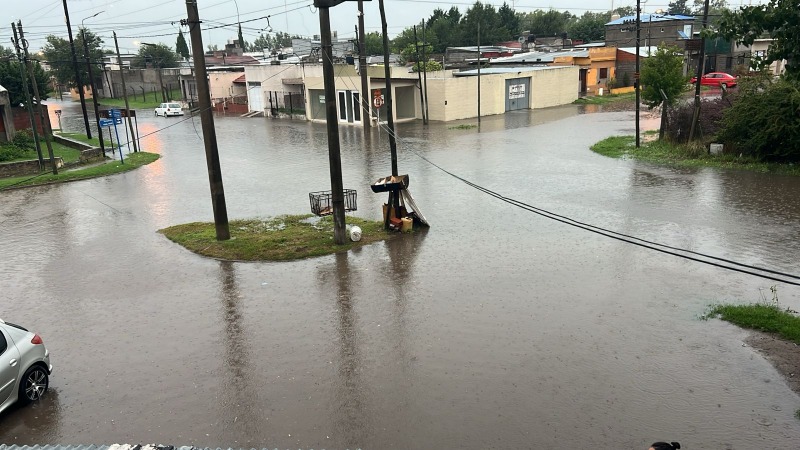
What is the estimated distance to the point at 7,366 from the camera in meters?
7.51

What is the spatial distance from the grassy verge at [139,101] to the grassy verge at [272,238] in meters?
55.5

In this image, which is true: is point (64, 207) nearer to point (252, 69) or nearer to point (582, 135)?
point (582, 135)

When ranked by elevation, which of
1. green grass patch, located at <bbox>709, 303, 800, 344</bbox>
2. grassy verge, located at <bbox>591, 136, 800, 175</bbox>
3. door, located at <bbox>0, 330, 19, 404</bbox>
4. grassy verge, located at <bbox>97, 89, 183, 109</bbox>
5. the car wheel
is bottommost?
green grass patch, located at <bbox>709, 303, 800, 344</bbox>

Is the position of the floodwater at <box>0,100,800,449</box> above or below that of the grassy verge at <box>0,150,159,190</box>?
below

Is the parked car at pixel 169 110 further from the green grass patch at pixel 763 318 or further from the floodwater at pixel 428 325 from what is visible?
the green grass patch at pixel 763 318

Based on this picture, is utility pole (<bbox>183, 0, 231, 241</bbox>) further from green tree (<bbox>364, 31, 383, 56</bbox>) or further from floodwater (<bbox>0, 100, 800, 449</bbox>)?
green tree (<bbox>364, 31, 383, 56</bbox>)

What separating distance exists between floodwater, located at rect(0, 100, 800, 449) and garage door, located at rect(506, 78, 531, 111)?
2605cm

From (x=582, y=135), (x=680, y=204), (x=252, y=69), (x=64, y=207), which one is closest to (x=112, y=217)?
(x=64, y=207)

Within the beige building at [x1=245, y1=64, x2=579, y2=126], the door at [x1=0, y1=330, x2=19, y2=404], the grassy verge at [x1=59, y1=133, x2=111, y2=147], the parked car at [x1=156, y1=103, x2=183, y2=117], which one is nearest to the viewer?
the door at [x1=0, y1=330, x2=19, y2=404]

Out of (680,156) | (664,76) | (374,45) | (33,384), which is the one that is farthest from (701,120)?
(374,45)

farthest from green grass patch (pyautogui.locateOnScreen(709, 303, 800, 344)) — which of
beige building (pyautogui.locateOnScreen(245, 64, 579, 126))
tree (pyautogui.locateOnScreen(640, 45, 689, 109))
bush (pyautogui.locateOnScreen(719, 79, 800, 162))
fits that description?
beige building (pyautogui.locateOnScreen(245, 64, 579, 126))

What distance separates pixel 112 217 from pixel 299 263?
8.41 meters

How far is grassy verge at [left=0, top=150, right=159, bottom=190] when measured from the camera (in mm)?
24375

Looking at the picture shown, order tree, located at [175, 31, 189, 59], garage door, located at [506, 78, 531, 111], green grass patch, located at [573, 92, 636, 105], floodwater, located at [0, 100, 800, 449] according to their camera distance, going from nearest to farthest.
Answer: floodwater, located at [0, 100, 800, 449], garage door, located at [506, 78, 531, 111], green grass patch, located at [573, 92, 636, 105], tree, located at [175, 31, 189, 59]
